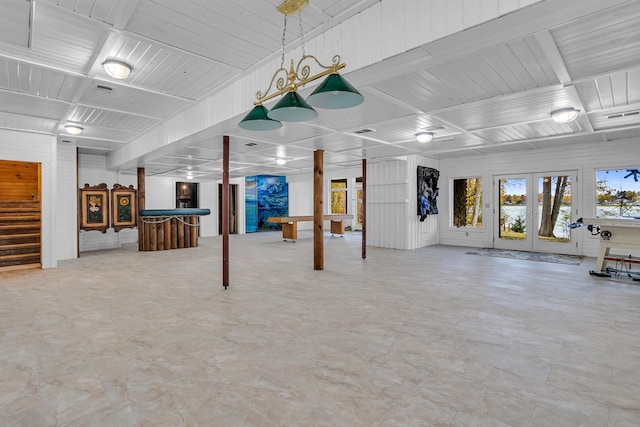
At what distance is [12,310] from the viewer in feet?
12.6

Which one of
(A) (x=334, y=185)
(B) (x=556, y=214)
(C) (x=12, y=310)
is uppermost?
(A) (x=334, y=185)

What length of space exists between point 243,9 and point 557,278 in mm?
6165

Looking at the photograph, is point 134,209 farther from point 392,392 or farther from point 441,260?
point 392,392

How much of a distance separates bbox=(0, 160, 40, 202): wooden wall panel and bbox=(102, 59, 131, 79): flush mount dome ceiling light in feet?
17.6

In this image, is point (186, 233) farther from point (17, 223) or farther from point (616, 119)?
point (616, 119)

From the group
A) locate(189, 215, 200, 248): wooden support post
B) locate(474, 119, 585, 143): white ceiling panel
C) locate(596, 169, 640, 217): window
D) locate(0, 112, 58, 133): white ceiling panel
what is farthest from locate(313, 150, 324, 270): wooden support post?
locate(596, 169, 640, 217): window

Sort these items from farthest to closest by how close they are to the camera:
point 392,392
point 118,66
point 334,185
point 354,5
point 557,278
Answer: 1. point 334,185
2. point 557,278
3. point 118,66
4. point 354,5
5. point 392,392

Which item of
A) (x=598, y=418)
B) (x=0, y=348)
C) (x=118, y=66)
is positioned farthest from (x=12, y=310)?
(x=598, y=418)

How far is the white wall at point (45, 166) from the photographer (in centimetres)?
653

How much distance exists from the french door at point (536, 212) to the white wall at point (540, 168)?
16 centimetres

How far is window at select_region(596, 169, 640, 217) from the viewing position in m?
7.29

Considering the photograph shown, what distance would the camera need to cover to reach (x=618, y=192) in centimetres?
745

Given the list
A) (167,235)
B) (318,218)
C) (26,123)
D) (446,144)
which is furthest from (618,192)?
(26,123)

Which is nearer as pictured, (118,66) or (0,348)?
(0,348)
